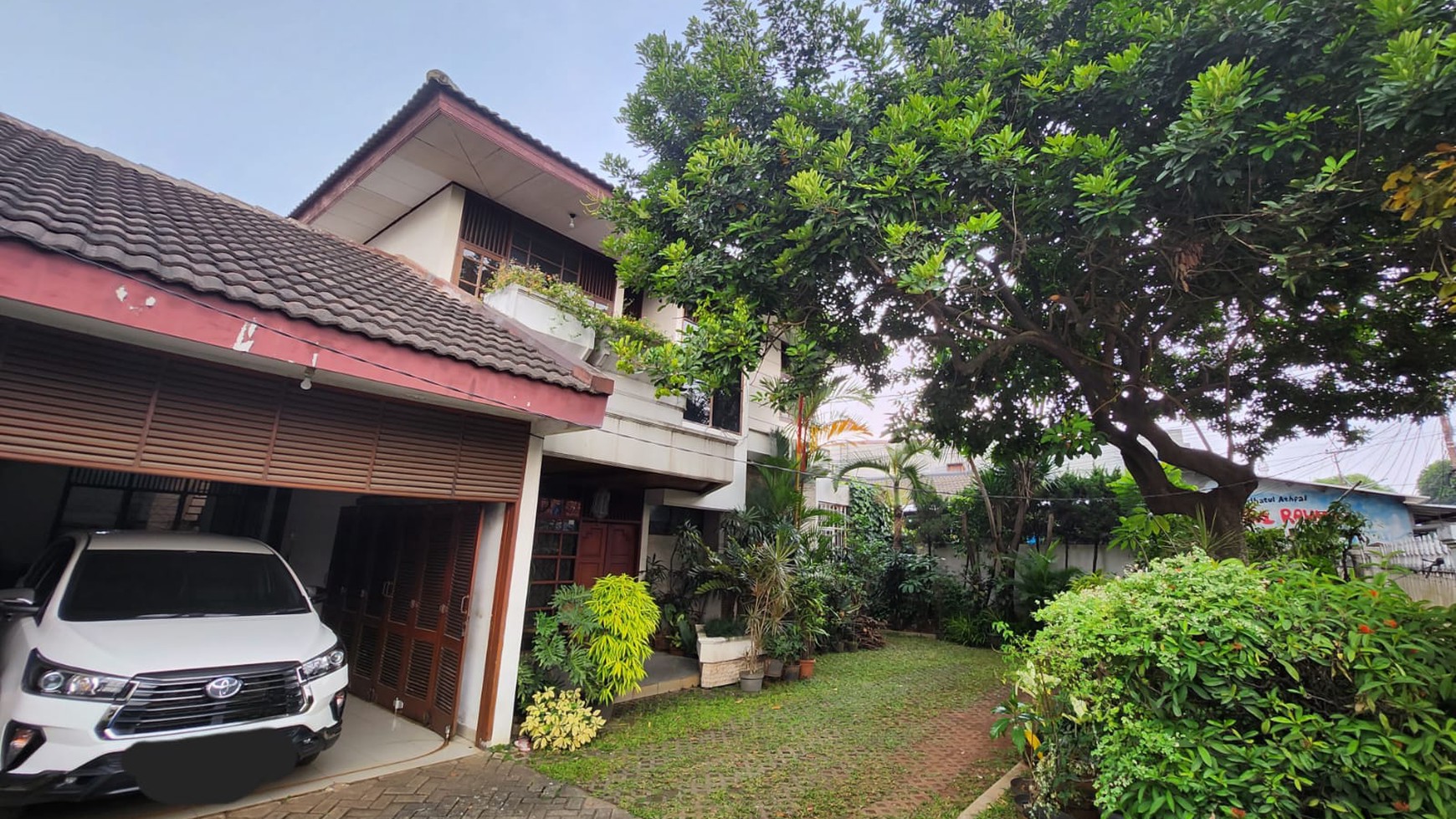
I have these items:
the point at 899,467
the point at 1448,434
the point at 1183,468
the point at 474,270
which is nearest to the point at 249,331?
the point at 474,270

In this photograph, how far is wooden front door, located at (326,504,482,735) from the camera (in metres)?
5.89

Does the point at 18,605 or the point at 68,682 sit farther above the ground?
the point at 18,605

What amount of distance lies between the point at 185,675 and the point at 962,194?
7258 millimetres

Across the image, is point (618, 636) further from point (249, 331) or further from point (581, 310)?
point (249, 331)

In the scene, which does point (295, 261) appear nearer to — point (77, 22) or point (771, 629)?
point (77, 22)

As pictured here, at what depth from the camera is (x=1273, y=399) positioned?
8484 mm

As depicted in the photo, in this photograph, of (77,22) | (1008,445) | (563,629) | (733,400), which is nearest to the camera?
(563,629)

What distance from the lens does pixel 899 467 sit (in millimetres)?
14539

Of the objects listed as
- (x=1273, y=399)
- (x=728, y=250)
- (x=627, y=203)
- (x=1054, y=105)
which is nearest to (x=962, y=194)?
(x=1054, y=105)

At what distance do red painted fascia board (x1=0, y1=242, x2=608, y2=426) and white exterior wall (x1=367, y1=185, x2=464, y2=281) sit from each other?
148 inches

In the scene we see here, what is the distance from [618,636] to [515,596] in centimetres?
109

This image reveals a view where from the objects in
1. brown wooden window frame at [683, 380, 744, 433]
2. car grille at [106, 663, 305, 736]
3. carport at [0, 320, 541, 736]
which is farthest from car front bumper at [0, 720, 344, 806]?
brown wooden window frame at [683, 380, 744, 433]

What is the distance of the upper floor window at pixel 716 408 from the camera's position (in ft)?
30.8

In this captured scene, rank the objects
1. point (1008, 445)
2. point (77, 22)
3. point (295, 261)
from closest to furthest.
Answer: point (295, 261) < point (77, 22) < point (1008, 445)
